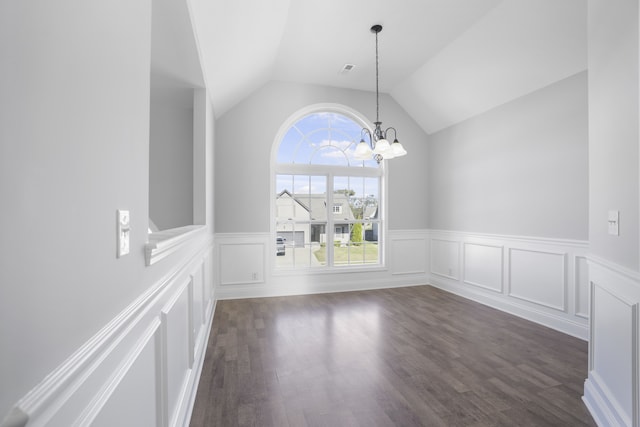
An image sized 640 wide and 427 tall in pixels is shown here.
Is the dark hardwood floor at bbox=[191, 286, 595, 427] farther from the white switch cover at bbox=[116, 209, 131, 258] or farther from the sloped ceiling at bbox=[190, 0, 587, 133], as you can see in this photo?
the sloped ceiling at bbox=[190, 0, 587, 133]

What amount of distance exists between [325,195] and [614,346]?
3.76 metres

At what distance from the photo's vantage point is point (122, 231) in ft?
2.87

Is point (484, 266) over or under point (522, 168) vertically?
under

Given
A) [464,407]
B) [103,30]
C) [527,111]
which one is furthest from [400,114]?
[103,30]

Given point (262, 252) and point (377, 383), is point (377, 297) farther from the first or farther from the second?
point (377, 383)

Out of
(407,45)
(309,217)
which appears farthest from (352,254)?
(407,45)

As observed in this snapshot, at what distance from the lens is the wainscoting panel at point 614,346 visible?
1433 millimetres

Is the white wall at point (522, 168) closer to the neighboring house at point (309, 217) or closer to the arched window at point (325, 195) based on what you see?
the arched window at point (325, 195)

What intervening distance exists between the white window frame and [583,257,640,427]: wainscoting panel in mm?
3255

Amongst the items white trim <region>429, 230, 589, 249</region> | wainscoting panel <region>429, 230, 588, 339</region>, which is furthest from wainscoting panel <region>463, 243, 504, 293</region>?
white trim <region>429, 230, 589, 249</region>

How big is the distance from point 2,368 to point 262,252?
4.15 meters

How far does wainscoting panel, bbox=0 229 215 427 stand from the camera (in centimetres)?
Result: 54

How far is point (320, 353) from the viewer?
8.86 ft

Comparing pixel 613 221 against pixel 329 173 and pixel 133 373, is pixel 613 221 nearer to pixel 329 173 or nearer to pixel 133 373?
pixel 133 373
